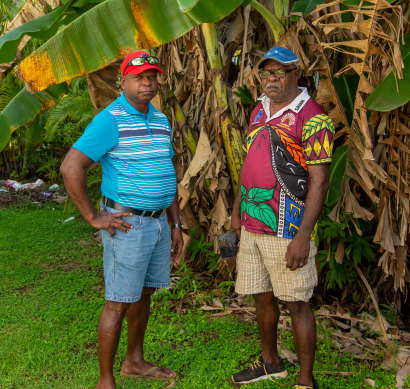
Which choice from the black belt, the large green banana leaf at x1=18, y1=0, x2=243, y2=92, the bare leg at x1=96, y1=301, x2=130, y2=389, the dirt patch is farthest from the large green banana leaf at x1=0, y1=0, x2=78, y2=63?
the dirt patch

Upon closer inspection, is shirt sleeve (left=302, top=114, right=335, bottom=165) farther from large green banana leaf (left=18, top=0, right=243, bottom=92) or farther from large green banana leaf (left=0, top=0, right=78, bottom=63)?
large green banana leaf (left=0, top=0, right=78, bottom=63)

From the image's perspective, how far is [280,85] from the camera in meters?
2.81

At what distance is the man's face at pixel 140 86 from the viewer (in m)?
2.85

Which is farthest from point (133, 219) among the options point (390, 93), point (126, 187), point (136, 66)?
point (390, 93)

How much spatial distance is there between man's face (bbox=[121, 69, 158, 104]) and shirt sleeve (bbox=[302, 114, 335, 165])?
89 centimetres

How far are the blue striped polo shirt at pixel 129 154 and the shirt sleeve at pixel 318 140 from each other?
81cm

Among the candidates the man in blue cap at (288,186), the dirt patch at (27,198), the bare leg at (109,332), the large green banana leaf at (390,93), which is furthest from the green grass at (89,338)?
the dirt patch at (27,198)

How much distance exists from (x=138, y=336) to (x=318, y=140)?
167 cm

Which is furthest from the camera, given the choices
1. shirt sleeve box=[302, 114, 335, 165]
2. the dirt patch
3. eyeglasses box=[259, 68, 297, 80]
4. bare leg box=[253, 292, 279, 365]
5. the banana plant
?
the dirt patch

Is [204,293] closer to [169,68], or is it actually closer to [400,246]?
[400,246]

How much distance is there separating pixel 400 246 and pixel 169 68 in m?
2.72

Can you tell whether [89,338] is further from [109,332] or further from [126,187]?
[126,187]

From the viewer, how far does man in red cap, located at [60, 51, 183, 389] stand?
8.97ft

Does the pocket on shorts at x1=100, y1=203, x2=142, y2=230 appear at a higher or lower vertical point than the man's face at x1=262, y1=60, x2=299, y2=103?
lower
